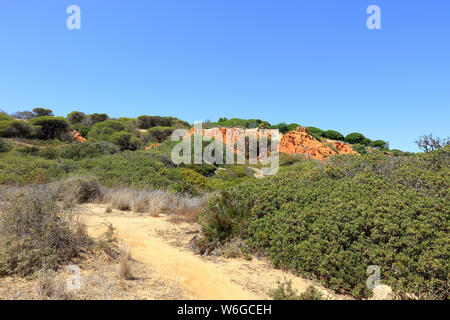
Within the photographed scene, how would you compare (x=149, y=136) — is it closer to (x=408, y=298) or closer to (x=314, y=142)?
(x=314, y=142)

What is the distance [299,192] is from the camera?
6.14m

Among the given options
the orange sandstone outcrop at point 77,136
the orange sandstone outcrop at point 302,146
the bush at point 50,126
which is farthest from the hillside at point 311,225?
the bush at point 50,126

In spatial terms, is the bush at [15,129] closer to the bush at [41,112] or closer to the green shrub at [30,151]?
the green shrub at [30,151]

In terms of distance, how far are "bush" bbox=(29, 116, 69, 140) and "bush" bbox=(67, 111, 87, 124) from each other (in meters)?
11.1

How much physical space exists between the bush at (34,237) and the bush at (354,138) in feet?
165

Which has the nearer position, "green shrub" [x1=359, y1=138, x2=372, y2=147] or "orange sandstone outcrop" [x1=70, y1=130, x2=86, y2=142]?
"orange sandstone outcrop" [x1=70, y1=130, x2=86, y2=142]

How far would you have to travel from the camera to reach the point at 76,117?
1741 inches

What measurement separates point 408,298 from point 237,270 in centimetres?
234

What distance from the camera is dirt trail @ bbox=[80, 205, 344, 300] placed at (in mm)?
3861

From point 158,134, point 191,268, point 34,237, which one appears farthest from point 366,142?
point 34,237

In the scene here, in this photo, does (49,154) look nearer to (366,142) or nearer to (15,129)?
(15,129)

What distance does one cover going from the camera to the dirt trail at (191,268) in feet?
12.7

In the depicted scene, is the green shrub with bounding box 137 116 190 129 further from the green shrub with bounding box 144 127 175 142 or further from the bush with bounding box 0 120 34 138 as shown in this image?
the bush with bounding box 0 120 34 138

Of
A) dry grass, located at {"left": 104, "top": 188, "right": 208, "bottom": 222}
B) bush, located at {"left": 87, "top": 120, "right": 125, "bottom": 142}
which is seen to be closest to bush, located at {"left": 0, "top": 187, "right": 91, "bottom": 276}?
dry grass, located at {"left": 104, "top": 188, "right": 208, "bottom": 222}
